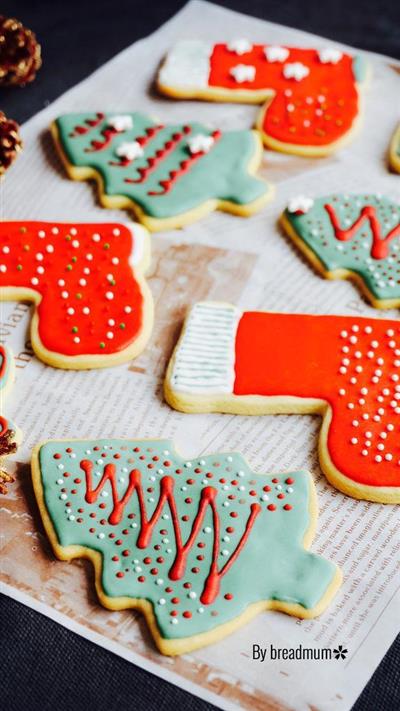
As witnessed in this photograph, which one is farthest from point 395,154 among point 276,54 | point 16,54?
point 16,54

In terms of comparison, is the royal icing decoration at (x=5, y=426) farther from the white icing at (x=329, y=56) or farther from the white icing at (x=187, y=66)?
the white icing at (x=329, y=56)

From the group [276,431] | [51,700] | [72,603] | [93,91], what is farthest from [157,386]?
[93,91]

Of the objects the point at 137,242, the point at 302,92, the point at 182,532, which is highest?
the point at 302,92

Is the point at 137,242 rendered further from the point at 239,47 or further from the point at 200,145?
the point at 239,47

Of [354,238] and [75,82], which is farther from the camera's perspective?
[75,82]

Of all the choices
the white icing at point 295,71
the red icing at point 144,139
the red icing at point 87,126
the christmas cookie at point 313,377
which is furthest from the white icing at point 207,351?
the white icing at point 295,71
